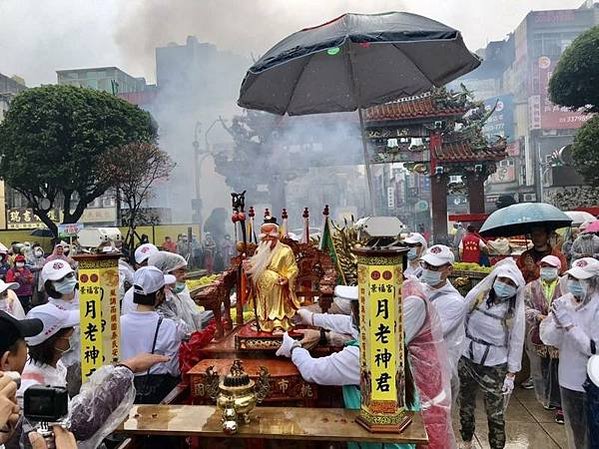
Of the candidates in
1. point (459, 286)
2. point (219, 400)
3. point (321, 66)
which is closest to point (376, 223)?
point (219, 400)

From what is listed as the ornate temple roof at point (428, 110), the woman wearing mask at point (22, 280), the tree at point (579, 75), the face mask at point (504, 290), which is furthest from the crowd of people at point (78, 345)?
the tree at point (579, 75)

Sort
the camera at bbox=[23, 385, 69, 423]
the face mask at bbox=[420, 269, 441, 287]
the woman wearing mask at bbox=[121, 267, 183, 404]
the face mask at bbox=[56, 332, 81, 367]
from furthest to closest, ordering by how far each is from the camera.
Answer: the face mask at bbox=[420, 269, 441, 287]
the face mask at bbox=[56, 332, 81, 367]
the woman wearing mask at bbox=[121, 267, 183, 404]
the camera at bbox=[23, 385, 69, 423]

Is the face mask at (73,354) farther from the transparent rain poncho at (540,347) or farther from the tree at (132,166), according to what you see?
the tree at (132,166)

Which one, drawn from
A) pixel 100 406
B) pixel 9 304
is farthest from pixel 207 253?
pixel 100 406

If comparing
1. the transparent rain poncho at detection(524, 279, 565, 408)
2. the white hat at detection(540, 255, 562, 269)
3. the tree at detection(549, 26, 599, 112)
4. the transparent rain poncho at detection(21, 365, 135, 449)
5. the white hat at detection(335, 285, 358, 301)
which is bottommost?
the transparent rain poncho at detection(524, 279, 565, 408)

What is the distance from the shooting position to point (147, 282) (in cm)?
352

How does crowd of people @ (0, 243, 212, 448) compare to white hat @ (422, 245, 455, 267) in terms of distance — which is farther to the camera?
white hat @ (422, 245, 455, 267)

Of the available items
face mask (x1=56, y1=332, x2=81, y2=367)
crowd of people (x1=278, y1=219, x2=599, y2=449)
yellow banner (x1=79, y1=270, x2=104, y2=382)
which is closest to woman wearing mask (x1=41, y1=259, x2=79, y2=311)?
face mask (x1=56, y1=332, x2=81, y2=367)

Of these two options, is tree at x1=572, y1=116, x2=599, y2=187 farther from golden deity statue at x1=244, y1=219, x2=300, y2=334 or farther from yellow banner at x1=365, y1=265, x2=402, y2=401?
yellow banner at x1=365, y1=265, x2=402, y2=401

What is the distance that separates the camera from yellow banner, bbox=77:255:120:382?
279 centimetres

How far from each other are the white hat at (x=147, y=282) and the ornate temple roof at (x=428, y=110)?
12822 mm

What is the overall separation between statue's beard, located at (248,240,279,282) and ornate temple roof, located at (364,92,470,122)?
12.5 meters

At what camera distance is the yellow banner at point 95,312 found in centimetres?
279

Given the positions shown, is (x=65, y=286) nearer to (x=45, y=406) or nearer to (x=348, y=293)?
(x=348, y=293)
